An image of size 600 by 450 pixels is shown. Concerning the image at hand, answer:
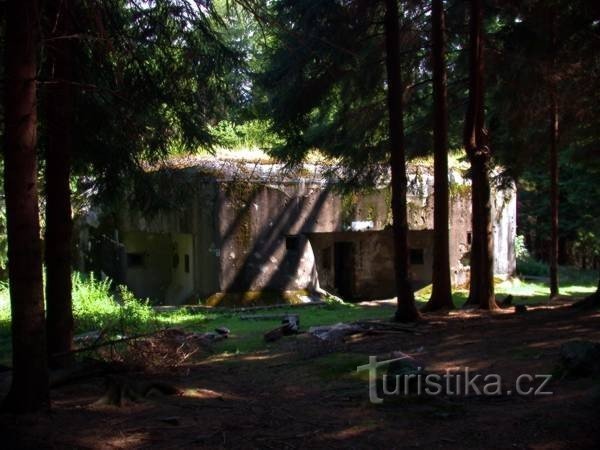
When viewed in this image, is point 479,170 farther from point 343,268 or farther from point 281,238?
point 343,268

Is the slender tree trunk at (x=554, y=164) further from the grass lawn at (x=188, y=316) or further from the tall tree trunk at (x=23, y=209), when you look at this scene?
the tall tree trunk at (x=23, y=209)

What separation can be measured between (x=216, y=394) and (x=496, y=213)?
1744 centimetres

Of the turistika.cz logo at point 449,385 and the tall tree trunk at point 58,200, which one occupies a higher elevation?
the tall tree trunk at point 58,200

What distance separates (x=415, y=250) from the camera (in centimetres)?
2102

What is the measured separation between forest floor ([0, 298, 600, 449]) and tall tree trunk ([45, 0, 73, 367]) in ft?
3.06

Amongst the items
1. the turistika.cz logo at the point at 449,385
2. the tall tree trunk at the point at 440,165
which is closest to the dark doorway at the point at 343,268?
the tall tree trunk at the point at 440,165

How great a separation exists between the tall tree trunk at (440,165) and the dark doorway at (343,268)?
8.37 m

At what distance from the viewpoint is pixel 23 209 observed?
16.2ft

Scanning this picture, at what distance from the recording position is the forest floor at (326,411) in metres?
4.57

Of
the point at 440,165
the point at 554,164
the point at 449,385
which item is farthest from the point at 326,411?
the point at 554,164

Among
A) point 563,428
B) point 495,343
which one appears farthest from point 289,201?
point 563,428

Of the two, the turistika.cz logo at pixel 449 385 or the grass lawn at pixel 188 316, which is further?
the grass lawn at pixel 188 316

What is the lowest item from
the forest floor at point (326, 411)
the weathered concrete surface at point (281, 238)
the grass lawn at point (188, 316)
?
the grass lawn at point (188, 316)

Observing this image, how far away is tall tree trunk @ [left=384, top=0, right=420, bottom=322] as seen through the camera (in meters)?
11.0
